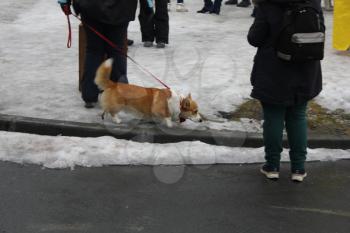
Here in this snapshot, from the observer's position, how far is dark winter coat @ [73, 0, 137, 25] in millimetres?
5465

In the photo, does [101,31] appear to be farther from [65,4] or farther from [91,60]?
[65,4]

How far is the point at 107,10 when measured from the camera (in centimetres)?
548

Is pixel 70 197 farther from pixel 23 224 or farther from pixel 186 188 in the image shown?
pixel 186 188

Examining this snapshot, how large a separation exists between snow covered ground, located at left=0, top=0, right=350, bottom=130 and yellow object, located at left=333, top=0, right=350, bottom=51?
0.17m

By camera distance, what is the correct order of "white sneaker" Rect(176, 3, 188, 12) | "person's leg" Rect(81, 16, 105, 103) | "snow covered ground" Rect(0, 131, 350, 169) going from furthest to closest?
"white sneaker" Rect(176, 3, 188, 12), "person's leg" Rect(81, 16, 105, 103), "snow covered ground" Rect(0, 131, 350, 169)

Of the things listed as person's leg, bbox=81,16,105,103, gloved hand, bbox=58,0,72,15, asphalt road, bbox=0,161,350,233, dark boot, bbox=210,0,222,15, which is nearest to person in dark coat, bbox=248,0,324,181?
asphalt road, bbox=0,161,350,233

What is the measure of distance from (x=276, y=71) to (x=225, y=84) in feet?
8.40

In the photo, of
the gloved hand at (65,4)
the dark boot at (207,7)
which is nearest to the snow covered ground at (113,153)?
the gloved hand at (65,4)

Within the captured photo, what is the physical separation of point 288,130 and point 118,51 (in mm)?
2054

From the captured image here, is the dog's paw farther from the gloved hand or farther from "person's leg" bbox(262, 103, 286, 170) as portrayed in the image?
the gloved hand

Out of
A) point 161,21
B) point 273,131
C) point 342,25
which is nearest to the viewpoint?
point 273,131

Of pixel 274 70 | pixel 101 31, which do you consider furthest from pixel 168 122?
pixel 274 70

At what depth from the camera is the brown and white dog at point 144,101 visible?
17.9 feet

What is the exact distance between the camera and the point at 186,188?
4480 millimetres
